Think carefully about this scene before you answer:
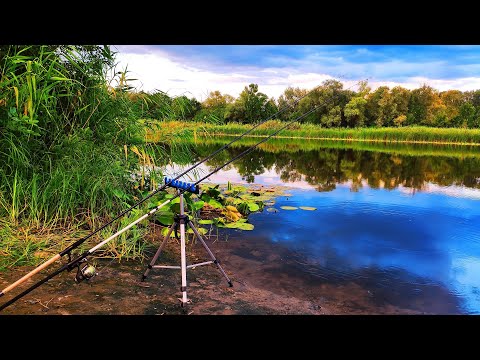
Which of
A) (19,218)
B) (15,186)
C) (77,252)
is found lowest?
(77,252)

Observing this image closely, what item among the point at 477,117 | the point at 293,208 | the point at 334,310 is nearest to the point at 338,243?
the point at 293,208

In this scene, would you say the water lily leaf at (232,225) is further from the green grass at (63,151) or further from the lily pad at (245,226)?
the green grass at (63,151)

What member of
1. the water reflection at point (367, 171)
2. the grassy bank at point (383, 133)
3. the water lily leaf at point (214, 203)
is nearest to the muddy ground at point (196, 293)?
the water lily leaf at point (214, 203)

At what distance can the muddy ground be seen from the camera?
9.78 feet

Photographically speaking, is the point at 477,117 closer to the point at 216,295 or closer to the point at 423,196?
the point at 423,196

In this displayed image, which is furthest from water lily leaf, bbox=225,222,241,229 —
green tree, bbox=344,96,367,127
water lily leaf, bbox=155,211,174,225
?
green tree, bbox=344,96,367,127

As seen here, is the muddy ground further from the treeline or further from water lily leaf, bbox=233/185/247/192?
the treeline

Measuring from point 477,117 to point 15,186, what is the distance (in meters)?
31.5

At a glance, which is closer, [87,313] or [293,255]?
[87,313]

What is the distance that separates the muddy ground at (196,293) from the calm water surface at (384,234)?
0.75 ft

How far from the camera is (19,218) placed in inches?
162

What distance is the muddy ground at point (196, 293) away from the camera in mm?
2982

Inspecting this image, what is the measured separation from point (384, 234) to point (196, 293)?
3.46 metres
